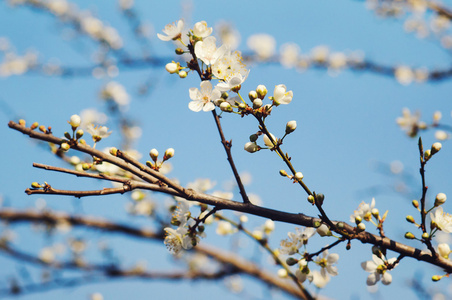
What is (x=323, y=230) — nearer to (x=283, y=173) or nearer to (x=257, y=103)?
(x=283, y=173)

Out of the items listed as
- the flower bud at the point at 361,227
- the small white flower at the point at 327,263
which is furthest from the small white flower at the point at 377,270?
the flower bud at the point at 361,227

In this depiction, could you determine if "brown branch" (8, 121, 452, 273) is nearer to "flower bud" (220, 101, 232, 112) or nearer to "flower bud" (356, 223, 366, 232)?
"flower bud" (356, 223, 366, 232)

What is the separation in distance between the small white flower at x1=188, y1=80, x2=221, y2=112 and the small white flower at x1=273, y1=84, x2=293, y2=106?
0.72ft

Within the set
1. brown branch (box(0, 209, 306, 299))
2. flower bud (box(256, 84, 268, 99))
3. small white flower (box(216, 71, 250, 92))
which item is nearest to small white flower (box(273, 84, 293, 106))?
flower bud (box(256, 84, 268, 99))

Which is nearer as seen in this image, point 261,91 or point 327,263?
point 261,91

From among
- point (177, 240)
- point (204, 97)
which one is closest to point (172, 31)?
point (204, 97)

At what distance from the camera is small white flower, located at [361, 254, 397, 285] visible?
148 centimetres

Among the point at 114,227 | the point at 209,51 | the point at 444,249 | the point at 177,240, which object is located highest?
the point at 114,227

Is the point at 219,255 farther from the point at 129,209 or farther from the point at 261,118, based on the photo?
the point at 261,118

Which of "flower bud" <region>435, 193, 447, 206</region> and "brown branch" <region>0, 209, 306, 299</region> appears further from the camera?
"brown branch" <region>0, 209, 306, 299</region>

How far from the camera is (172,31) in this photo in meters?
A: 1.48

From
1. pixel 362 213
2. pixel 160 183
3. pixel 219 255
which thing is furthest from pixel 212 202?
pixel 219 255

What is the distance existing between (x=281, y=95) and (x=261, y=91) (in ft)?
0.26

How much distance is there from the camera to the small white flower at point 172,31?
1.45 m
